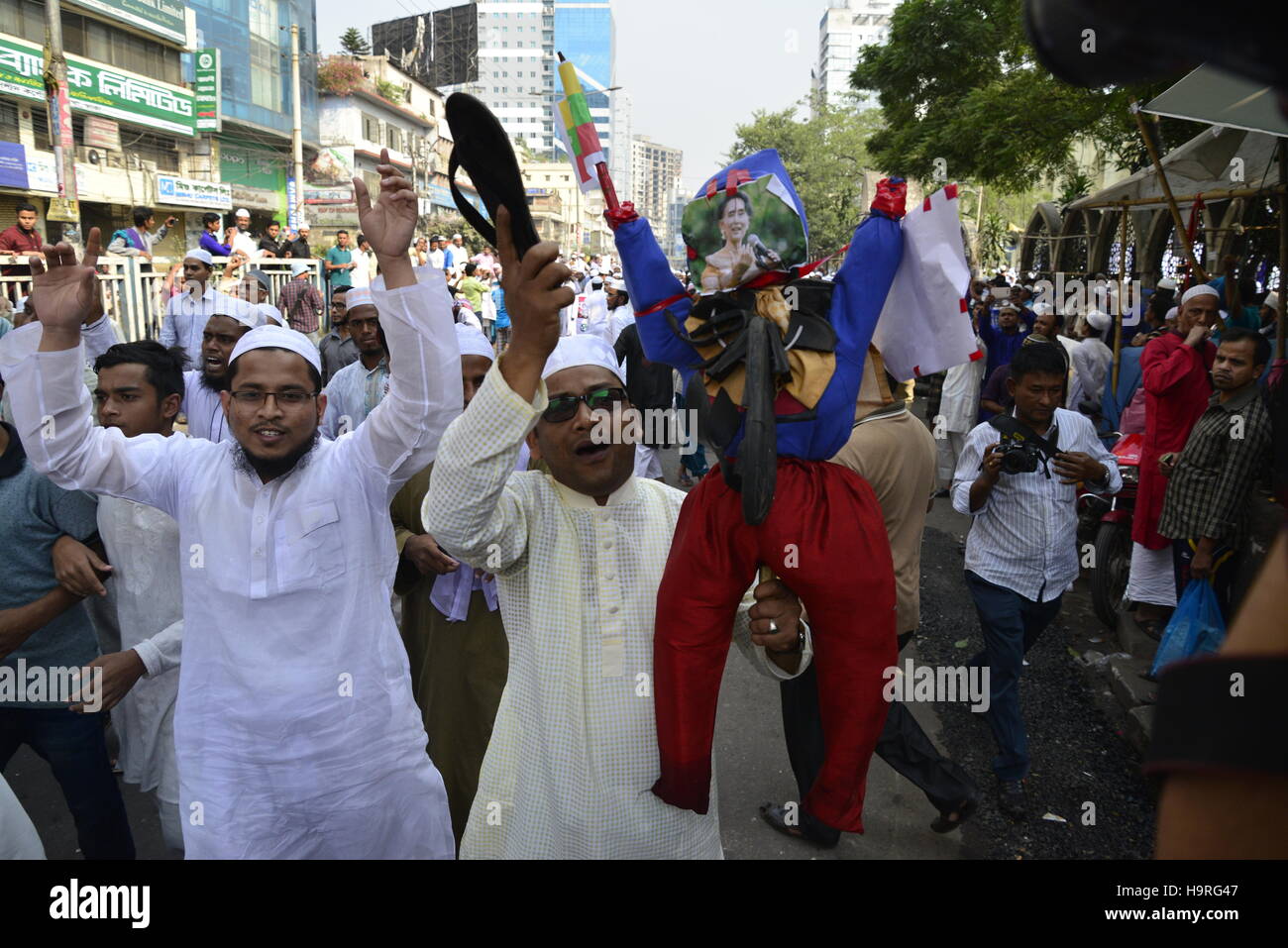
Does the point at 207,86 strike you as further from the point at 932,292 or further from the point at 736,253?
the point at 932,292

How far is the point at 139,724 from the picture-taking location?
128 inches

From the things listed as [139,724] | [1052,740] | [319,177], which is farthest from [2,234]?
[319,177]

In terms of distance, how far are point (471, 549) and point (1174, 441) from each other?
5.05 meters

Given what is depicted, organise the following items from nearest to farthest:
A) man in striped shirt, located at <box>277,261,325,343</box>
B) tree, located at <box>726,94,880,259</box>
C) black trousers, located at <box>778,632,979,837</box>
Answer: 1. black trousers, located at <box>778,632,979,837</box>
2. man in striped shirt, located at <box>277,261,325,343</box>
3. tree, located at <box>726,94,880,259</box>

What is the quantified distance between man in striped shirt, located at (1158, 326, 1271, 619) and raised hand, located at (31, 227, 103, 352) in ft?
15.0

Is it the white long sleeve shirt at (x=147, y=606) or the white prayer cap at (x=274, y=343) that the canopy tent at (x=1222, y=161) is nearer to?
the white prayer cap at (x=274, y=343)

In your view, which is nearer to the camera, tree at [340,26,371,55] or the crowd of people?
the crowd of people

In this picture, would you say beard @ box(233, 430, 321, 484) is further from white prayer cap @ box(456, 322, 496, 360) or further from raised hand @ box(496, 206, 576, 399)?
white prayer cap @ box(456, 322, 496, 360)

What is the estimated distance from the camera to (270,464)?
7.90 ft

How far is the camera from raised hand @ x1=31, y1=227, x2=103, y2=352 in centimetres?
221

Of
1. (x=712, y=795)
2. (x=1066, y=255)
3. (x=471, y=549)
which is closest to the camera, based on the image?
(x=471, y=549)

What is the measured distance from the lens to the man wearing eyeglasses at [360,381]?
5035mm

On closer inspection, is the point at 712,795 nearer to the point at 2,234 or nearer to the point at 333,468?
the point at 333,468

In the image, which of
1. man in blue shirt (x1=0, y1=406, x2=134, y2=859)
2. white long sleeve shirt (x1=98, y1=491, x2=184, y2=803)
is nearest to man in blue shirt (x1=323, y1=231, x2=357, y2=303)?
white long sleeve shirt (x1=98, y1=491, x2=184, y2=803)
